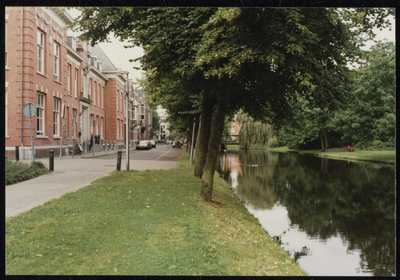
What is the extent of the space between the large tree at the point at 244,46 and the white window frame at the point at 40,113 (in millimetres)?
1981

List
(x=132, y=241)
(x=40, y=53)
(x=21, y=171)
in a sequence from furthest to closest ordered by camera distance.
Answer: (x=21, y=171)
(x=40, y=53)
(x=132, y=241)

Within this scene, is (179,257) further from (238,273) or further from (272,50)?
(272,50)

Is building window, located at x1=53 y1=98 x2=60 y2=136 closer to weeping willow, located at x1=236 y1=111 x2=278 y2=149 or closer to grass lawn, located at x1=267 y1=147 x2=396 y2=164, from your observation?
grass lawn, located at x1=267 y1=147 x2=396 y2=164

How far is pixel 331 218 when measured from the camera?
10.7m

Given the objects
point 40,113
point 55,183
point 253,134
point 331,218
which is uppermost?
point 40,113

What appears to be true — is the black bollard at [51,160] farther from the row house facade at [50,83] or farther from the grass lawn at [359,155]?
the grass lawn at [359,155]

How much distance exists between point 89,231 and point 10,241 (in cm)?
109

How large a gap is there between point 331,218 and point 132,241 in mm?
7767

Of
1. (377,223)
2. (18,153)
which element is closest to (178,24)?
(18,153)

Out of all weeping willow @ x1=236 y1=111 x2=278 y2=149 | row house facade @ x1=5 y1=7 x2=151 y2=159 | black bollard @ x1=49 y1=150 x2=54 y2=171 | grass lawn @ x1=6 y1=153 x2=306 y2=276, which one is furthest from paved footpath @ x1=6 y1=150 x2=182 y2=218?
weeping willow @ x1=236 y1=111 x2=278 y2=149

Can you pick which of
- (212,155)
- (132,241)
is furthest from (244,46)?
(132,241)

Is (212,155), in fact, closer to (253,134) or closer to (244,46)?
(244,46)

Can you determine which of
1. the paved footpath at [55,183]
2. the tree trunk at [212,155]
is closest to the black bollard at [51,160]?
the paved footpath at [55,183]

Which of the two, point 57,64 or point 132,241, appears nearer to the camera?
point 132,241
